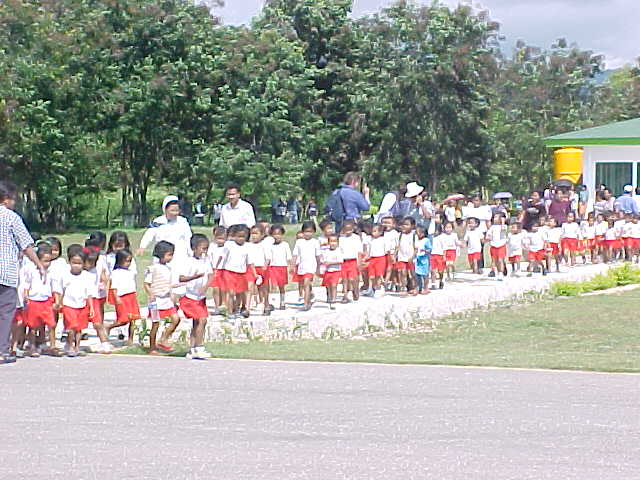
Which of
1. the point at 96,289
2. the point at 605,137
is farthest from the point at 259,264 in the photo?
the point at 605,137

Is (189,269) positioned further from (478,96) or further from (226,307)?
(478,96)

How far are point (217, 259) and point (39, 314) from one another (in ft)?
10.2

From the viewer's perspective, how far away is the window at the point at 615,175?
1406 inches

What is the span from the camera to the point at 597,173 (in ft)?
120

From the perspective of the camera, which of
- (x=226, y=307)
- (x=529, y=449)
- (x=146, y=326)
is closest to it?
(x=529, y=449)

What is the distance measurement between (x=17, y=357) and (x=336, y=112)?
3718 cm

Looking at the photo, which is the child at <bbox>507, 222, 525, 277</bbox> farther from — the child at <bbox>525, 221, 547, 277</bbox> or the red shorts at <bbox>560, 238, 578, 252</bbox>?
the red shorts at <bbox>560, 238, 578, 252</bbox>

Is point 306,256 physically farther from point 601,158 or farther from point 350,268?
point 601,158

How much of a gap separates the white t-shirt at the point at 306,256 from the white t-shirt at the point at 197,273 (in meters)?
3.48

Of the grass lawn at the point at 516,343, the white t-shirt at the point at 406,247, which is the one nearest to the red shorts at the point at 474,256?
the grass lawn at the point at 516,343

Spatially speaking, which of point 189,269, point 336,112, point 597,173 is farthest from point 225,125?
point 189,269

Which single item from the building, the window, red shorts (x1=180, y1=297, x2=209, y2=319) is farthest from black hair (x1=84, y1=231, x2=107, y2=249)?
the window

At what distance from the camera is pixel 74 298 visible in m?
11.3

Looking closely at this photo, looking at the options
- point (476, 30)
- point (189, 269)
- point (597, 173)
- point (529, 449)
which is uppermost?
point (476, 30)
